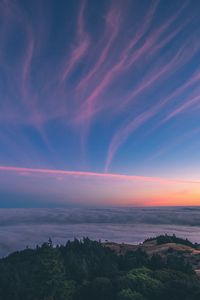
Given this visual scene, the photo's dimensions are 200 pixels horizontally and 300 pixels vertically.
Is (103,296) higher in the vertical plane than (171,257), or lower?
lower

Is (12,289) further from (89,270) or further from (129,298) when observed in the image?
(129,298)

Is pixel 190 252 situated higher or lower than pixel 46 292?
higher

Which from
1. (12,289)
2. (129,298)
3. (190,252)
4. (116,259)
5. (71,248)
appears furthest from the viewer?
(71,248)

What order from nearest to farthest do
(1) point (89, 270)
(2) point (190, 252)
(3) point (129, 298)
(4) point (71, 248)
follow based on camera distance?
(3) point (129, 298)
(1) point (89, 270)
(2) point (190, 252)
(4) point (71, 248)

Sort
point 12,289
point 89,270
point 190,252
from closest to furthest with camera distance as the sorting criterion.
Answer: point 12,289, point 89,270, point 190,252

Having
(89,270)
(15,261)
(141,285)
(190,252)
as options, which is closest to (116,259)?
(89,270)

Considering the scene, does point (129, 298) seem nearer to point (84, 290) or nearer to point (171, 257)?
point (84, 290)

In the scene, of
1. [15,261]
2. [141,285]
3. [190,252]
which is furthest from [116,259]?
[15,261]

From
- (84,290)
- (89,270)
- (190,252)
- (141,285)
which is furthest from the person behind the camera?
(190,252)

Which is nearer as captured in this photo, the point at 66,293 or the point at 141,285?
the point at 141,285

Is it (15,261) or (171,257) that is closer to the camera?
(171,257)
